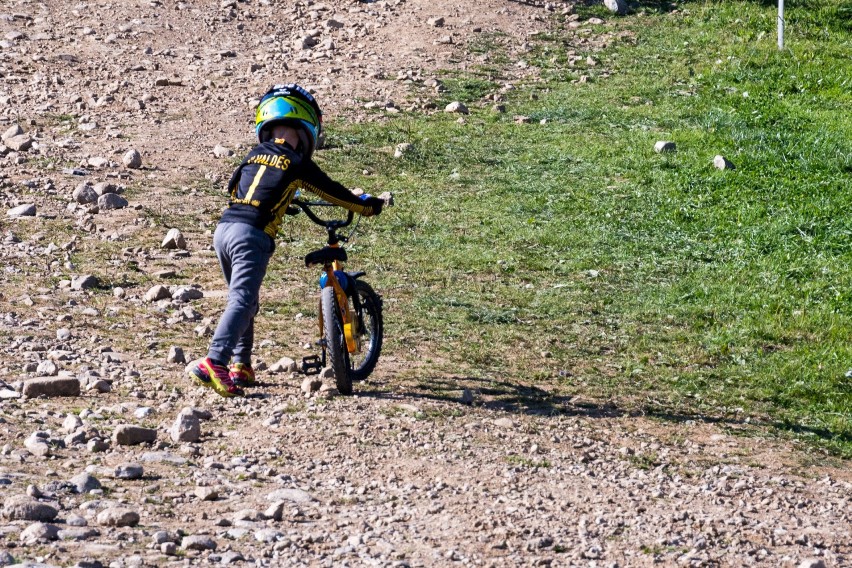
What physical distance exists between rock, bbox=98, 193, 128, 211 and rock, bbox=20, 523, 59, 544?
661cm

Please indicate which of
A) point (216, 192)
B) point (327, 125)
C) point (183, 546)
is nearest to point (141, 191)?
point (216, 192)

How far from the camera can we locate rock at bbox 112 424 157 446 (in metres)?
6.15

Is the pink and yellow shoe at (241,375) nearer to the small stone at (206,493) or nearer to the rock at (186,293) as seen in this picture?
the small stone at (206,493)

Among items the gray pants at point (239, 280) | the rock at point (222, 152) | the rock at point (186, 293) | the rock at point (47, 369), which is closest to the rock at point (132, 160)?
the rock at point (222, 152)

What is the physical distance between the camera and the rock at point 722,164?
1251 centimetres

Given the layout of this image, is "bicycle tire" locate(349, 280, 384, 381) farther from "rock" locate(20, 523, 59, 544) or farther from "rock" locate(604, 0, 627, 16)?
"rock" locate(604, 0, 627, 16)

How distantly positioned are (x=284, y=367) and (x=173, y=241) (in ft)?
9.92

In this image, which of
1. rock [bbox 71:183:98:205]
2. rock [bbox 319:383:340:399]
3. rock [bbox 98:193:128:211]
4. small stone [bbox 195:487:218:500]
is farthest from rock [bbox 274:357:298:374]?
rock [bbox 71:183:98:205]

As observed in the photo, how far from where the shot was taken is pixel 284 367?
760 centimetres

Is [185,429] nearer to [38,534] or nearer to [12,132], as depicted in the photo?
[38,534]

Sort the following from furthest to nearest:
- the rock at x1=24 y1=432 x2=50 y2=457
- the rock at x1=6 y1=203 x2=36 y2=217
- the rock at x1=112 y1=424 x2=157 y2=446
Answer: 1. the rock at x1=6 y1=203 x2=36 y2=217
2. the rock at x1=112 y1=424 x2=157 y2=446
3. the rock at x1=24 y1=432 x2=50 y2=457

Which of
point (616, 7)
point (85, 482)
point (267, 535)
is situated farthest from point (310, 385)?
point (616, 7)

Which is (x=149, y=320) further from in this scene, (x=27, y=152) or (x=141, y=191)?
(x=27, y=152)

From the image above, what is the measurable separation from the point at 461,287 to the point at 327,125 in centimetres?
492
